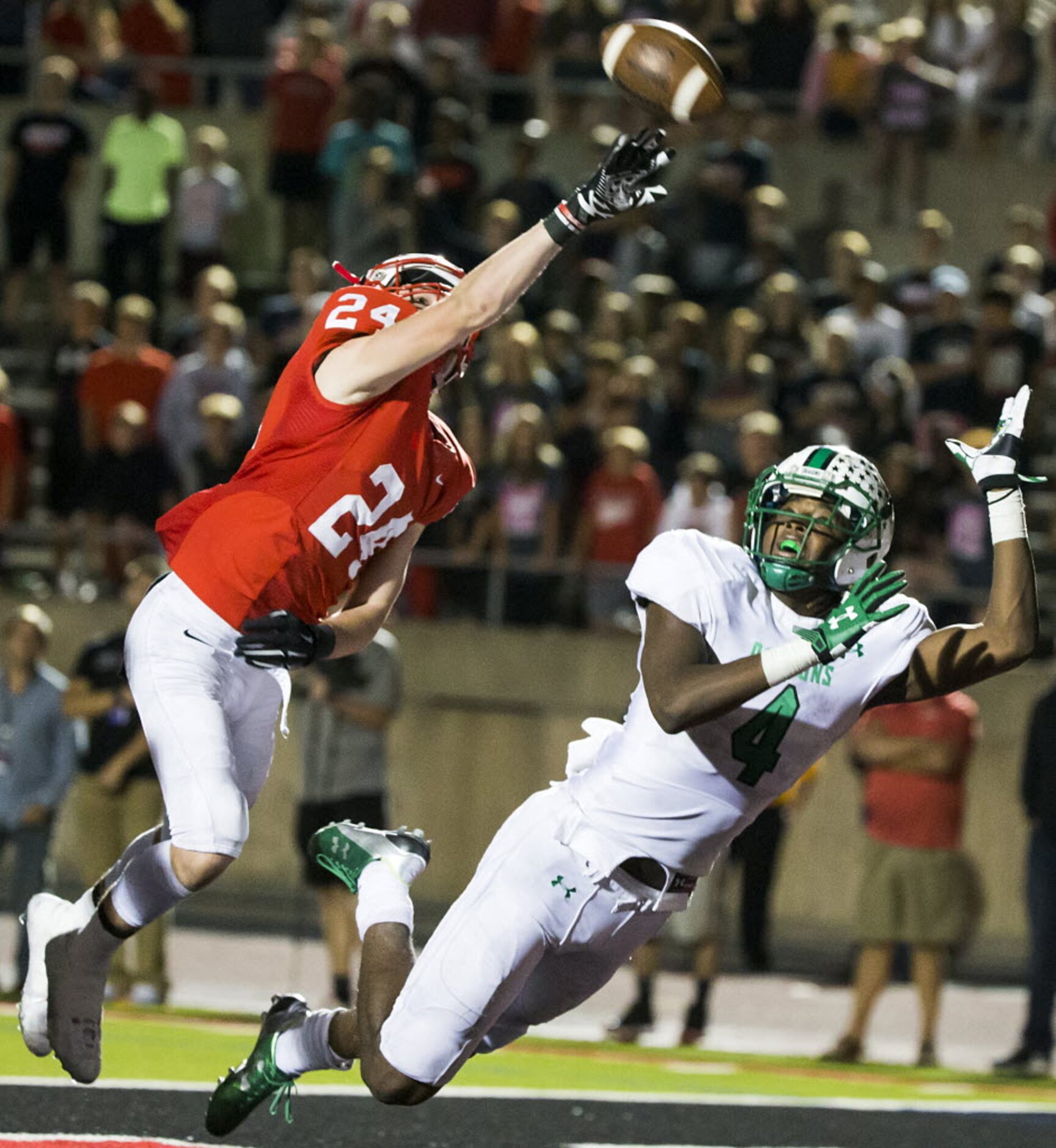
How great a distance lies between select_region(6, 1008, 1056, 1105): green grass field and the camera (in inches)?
330

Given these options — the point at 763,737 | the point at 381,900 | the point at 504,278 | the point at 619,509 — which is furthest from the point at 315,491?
the point at 619,509

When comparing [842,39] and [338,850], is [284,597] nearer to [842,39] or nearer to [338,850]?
[338,850]

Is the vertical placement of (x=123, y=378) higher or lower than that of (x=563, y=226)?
lower

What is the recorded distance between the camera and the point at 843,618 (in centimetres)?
536

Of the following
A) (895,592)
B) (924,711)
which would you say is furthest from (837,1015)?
(895,592)

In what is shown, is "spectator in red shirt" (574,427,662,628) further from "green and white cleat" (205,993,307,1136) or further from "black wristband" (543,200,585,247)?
"black wristband" (543,200,585,247)

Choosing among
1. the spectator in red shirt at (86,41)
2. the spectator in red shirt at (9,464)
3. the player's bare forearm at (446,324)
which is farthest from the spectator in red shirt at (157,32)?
the player's bare forearm at (446,324)

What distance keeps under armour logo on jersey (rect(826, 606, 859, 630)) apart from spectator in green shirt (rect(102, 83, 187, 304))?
10234 millimetres

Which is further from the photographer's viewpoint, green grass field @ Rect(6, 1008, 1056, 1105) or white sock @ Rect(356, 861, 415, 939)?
green grass field @ Rect(6, 1008, 1056, 1105)

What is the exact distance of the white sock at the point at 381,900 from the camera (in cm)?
607

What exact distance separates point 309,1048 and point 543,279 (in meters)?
8.76

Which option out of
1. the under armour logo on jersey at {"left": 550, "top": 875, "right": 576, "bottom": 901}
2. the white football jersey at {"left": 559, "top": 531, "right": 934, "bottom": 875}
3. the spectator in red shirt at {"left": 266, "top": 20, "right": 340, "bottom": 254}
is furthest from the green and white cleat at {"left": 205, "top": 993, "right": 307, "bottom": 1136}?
the spectator in red shirt at {"left": 266, "top": 20, "right": 340, "bottom": 254}

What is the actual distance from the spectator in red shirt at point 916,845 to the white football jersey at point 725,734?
13.8ft

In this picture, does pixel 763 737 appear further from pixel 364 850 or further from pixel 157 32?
pixel 157 32
